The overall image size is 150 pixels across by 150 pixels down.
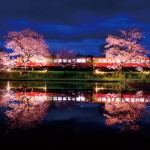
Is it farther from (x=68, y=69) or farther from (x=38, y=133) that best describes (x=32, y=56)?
(x=38, y=133)

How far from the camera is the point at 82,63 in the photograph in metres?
71.0

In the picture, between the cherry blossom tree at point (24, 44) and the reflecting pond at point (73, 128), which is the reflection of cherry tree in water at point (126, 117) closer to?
the reflecting pond at point (73, 128)

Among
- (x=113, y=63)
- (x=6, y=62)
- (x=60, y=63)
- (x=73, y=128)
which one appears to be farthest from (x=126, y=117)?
(x=60, y=63)

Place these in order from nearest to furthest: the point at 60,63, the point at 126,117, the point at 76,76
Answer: the point at 126,117 < the point at 76,76 < the point at 60,63

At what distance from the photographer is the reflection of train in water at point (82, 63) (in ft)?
220

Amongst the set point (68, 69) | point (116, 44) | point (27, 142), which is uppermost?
point (116, 44)

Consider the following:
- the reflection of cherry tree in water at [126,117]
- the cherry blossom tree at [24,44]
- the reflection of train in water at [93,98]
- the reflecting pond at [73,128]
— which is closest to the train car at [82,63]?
the cherry blossom tree at [24,44]

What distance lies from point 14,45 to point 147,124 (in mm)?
50083

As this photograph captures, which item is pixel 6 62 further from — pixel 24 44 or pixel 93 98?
pixel 93 98

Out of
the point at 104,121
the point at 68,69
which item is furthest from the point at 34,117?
the point at 68,69

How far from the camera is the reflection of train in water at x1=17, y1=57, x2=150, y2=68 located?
6706 cm

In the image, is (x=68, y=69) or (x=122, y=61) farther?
(x=68, y=69)

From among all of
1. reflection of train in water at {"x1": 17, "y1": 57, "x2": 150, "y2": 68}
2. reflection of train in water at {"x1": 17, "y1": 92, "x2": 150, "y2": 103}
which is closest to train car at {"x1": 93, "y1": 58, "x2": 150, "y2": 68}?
reflection of train in water at {"x1": 17, "y1": 57, "x2": 150, "y2": 68}

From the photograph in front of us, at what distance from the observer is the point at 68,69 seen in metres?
69.6
